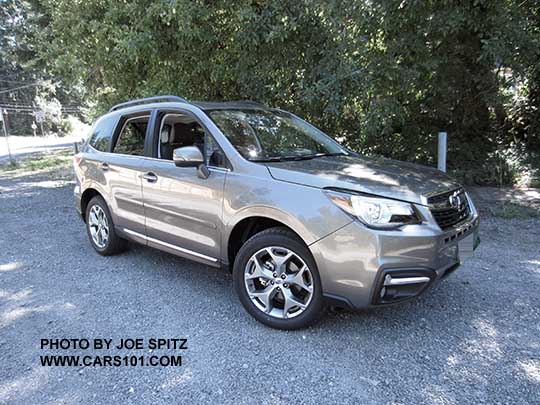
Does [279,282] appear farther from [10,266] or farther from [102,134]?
[10,266]

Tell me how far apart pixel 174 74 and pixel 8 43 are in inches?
1474

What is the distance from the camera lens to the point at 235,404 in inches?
88.3

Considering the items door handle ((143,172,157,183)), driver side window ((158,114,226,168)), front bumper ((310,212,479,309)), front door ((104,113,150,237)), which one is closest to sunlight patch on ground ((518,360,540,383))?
front bumper ((310,212,479,309))

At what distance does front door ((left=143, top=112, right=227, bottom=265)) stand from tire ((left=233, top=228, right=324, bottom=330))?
38 cm

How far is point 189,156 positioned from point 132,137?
4.47 ft

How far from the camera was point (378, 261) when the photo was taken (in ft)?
8.18

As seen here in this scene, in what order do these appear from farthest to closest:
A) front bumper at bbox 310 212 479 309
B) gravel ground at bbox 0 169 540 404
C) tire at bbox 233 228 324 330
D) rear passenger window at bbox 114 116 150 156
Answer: rear passenger window at bbox 114 116 150 156 < tire at bbox 233 228 324 330 < front bumper at bbox 310 212 479 309 < gravel ground at bbox 0 169 540 404

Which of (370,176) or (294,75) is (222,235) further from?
(294,75)

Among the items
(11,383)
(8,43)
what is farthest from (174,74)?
(8,43)

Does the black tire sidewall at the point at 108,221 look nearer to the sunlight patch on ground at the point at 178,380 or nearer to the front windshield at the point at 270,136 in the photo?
the front windshield at the point at 270,136

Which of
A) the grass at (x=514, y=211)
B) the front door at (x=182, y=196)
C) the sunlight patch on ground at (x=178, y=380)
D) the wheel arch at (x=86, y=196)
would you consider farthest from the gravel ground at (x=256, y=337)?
the grass at (x=514, y=211)

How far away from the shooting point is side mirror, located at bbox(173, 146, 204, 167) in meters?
3.22

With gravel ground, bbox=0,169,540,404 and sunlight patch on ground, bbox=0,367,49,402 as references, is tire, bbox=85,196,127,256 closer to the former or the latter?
gravel ground, bbox=0,169,540,404

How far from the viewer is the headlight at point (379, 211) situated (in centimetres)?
255
